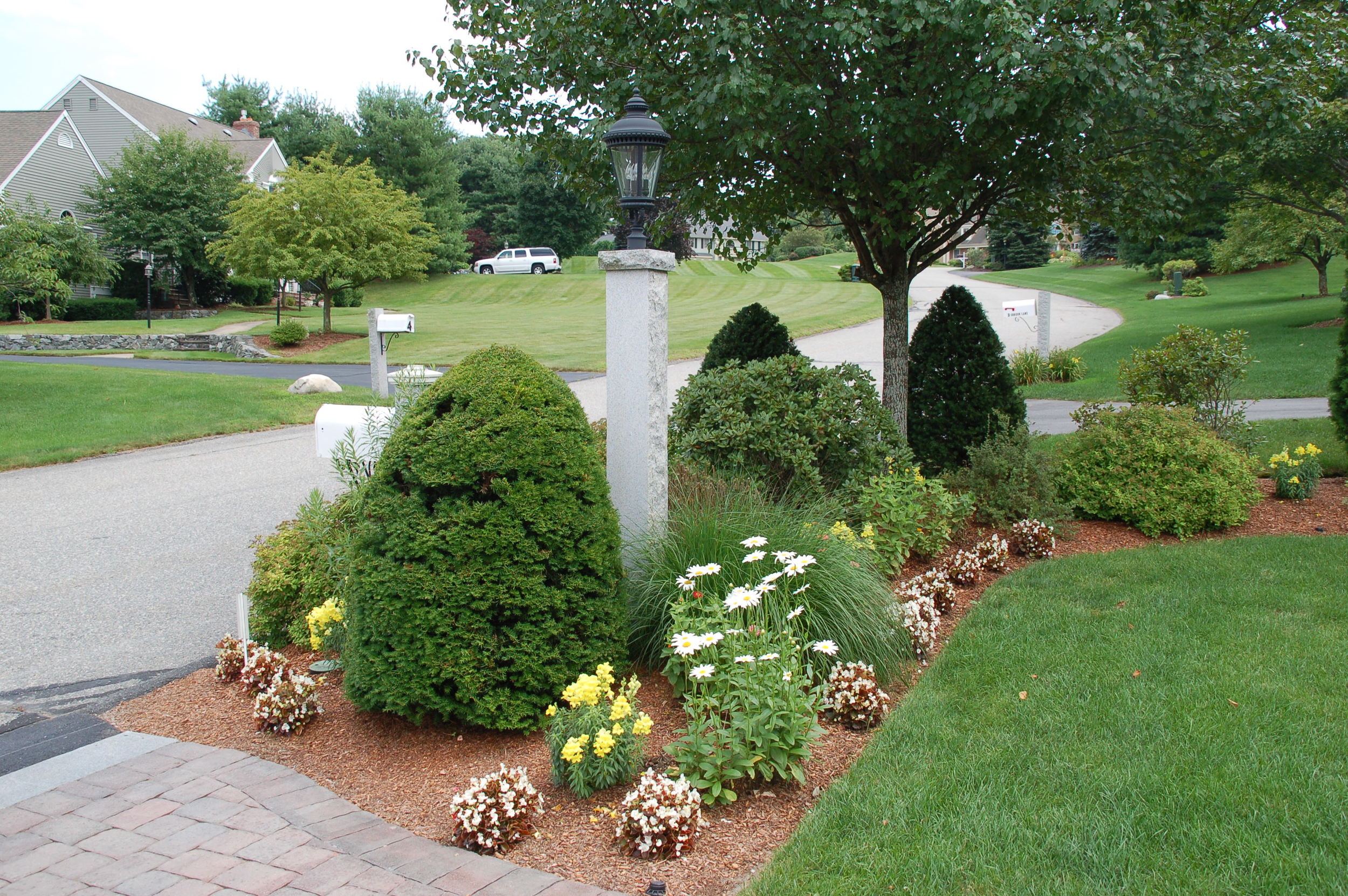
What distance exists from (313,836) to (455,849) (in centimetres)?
52

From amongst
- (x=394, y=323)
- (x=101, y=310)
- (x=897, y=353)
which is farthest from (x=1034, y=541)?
(x=101, y=310)

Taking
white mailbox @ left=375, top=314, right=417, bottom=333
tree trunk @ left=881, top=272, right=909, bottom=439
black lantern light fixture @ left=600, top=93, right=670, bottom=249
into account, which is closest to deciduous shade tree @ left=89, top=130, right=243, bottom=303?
white mailbox @ left=375, top=314, right=417, bottom=333

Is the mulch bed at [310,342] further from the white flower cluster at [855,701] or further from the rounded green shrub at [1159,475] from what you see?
the white flower cluster at [855,701]

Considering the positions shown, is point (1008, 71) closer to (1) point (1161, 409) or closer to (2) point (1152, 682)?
(1) point (1161, 409)

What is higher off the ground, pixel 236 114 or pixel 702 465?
pixel 236 114

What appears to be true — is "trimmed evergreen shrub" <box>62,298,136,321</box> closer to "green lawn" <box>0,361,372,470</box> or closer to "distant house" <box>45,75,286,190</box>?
"distant house" <box>45,75,286,190</box>

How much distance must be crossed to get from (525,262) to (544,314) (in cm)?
1475

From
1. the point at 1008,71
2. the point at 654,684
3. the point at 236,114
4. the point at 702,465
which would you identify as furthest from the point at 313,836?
the point at 236,114

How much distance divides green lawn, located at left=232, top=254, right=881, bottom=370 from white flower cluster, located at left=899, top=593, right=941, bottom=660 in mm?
16191

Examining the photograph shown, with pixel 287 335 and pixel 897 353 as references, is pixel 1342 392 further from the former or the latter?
→ pixel 287 335

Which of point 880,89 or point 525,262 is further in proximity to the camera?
point 525,262

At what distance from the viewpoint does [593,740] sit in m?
3.40

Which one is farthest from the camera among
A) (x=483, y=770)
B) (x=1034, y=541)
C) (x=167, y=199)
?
(x=167, y=199)

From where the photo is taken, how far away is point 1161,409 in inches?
290
